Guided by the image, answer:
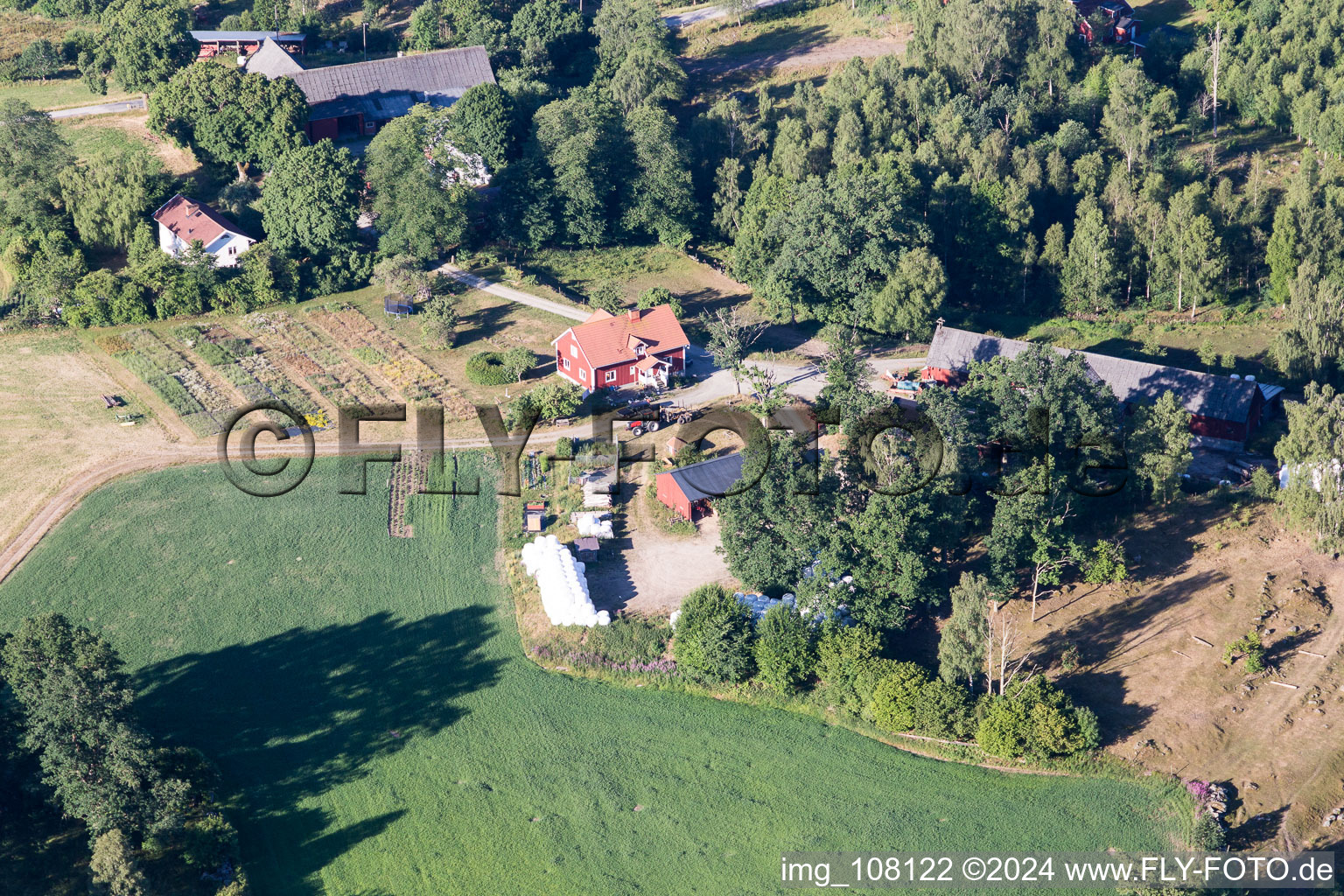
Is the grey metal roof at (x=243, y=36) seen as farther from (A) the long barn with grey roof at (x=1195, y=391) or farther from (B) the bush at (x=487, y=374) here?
(A) the long barn with grey roof at (x=1195, y=391)

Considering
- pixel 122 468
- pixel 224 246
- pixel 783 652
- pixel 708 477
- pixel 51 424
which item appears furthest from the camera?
pixel 224 246

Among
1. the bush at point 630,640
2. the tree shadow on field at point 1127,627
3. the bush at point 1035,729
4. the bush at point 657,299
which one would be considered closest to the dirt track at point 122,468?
the bush at point 657,299

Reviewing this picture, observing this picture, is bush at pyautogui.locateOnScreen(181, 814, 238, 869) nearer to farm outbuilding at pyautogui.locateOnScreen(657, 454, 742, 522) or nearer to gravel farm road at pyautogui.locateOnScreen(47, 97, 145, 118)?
farm outbuilding at pyautogui.locateOnScreen(657, 454, 742, 522)

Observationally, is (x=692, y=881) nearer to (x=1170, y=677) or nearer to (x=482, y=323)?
(x=1170, y=677)

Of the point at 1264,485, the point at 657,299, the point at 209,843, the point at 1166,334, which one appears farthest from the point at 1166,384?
the point at 209,843

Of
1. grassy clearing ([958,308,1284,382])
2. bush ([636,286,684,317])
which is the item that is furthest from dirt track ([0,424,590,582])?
grassy clearing ([958,308,1284,382])

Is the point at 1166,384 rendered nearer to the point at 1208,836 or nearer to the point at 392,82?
the point at 1208,836

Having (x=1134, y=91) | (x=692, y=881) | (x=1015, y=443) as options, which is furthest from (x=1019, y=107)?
(x=692, y=881)
